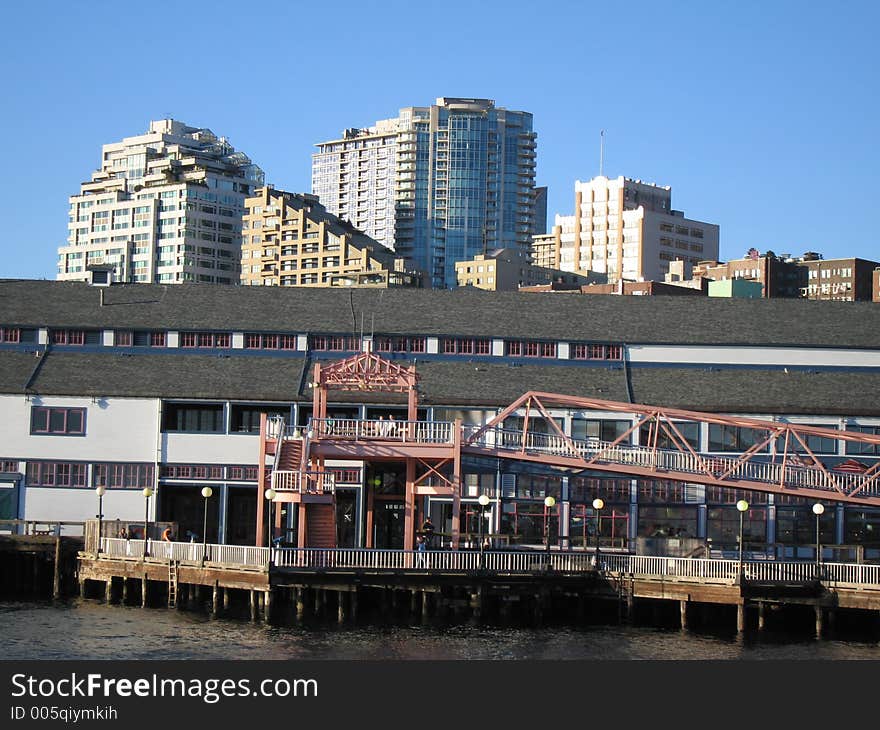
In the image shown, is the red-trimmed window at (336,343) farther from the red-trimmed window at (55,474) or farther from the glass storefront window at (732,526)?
the glass storefront window at (732,526)

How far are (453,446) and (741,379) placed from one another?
2222 cm

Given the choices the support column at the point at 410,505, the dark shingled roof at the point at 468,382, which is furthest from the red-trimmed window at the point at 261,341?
the support column at the point at 410,505

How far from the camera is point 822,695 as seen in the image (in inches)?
1768

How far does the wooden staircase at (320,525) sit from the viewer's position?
67562mm

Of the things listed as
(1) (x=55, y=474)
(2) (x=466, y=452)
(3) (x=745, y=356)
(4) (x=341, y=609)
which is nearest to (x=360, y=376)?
(2) (x=466, y=452)

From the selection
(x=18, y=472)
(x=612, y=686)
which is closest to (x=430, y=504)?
(x=18, y=472)

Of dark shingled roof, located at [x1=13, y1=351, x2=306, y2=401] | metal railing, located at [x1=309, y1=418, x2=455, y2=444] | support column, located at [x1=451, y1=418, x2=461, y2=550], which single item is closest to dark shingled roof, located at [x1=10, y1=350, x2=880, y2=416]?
dark shingled roof, located at [x1=13, y1=351, x2=306, y2=401]

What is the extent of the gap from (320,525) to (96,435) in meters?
18.9

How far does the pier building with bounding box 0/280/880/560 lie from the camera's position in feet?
234

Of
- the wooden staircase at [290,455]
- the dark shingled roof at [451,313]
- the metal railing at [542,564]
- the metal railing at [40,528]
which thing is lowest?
the metal railing at [542,564]

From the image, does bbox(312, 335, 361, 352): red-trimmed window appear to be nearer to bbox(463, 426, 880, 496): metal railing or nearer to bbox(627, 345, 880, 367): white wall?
bbox(463, 426, 880, 496): metal railing

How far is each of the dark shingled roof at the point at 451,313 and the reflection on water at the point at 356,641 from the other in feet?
87.8

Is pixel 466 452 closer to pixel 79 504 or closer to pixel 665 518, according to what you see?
pixel 665 518

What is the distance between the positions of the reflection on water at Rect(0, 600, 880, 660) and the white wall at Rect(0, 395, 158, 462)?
58.4ft
